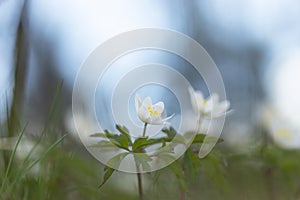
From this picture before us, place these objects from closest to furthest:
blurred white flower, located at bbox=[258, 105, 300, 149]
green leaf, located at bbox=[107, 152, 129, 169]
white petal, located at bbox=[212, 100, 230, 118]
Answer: green leaf, located at bbox=[107, 152, 129, 169] < white petal, located at bbox=[212, 100, 230, 118] < blurred white flower, located at bbox=[258, 105, 300, 149]

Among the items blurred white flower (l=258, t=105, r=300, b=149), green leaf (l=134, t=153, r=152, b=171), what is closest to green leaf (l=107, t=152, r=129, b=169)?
green leaf (l=134, t=153, r=152, b=171)

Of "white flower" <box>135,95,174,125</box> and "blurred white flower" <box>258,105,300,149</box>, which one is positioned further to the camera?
"blurred white flower" <box>258,105,300,149</box>

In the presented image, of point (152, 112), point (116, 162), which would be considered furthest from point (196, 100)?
point (116, 162)

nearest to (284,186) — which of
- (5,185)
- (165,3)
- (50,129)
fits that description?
(50,129)

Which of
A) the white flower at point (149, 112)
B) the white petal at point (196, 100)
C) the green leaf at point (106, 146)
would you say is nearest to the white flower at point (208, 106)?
the white petal at point (196, 100)

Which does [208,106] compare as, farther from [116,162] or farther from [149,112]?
[116,162]

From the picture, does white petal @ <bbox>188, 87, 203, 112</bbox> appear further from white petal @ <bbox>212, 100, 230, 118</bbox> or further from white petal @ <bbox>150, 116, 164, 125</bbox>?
white petal @ <bbox>150, 116, 164, 125</bbox>

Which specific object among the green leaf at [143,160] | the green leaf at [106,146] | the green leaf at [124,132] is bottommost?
the green leaf at [143,160]

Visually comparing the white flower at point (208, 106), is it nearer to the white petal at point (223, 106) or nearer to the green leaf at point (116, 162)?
the white petal at point (223, 106)
